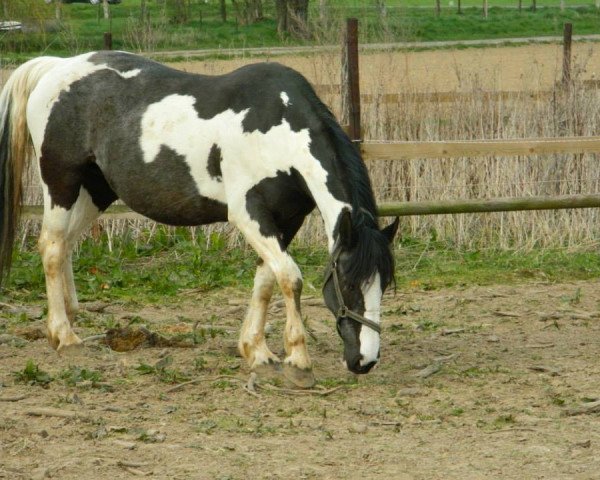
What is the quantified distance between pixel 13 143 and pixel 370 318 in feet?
9.06

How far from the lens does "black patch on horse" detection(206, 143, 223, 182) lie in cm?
576

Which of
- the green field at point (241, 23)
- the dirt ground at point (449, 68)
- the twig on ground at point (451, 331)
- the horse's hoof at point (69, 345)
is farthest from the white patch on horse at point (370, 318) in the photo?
the green field at point (241, 23)

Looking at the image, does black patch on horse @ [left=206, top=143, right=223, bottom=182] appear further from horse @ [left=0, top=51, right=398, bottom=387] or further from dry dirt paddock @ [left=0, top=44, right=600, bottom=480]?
dry dirt paddock @ [left=0, top=44, right=600, bottom=480]

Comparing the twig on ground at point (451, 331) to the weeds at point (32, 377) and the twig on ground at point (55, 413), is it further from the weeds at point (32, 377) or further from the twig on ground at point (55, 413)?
the twig on ground at point (55, 413)

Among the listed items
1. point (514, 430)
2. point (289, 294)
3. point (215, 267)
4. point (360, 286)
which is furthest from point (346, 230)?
point (215, 267)

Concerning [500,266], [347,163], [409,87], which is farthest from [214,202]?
[409,87]

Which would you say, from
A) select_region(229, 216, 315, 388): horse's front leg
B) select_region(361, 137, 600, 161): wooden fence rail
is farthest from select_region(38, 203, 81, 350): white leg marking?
select_region(361, 137, 600, 161): wooden fence rail

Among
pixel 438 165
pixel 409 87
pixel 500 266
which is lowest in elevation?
pixel 500 266

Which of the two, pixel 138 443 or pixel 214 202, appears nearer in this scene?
pixel 138 443

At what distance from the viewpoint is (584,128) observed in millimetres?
9461

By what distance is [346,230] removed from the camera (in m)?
5.17

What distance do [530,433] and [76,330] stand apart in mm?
3235

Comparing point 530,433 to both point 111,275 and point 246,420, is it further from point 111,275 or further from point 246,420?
point 111,275

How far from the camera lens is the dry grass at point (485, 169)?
902cm
